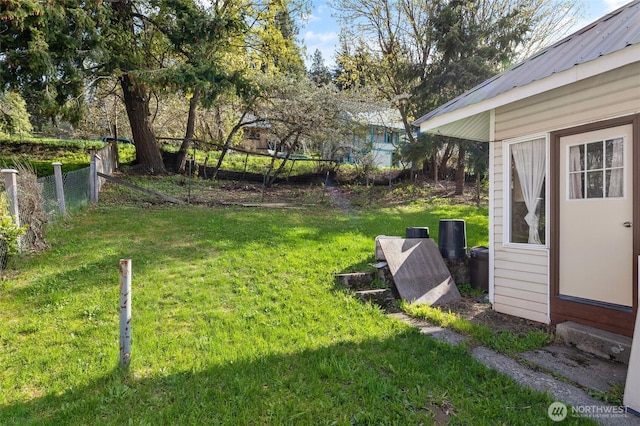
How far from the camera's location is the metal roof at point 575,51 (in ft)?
10.2

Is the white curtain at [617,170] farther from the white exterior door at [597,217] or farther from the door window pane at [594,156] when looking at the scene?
the door window pane at [594,156]

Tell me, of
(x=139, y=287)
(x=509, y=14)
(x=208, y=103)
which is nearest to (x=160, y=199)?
(x=208, y=103)

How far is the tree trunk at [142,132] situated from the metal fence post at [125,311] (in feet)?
37.0

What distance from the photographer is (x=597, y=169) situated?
3570 mm

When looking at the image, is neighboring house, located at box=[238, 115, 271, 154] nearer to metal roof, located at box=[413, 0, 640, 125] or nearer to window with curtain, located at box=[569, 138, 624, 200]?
metal roof, located at box=[413, 0, 640, 125]

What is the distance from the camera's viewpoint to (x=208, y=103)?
9656 mm

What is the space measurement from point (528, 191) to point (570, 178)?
0.50 meters

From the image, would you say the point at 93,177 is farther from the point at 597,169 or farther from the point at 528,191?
the point at 597,169

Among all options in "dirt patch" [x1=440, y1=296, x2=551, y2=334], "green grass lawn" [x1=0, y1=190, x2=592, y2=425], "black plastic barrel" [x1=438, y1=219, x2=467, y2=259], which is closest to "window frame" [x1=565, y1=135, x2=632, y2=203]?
"dirt patch" [x1=440, y1=296, x2=551, y2=334]

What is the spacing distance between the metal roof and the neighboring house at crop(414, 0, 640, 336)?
0.06 feet

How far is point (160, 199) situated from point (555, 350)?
367 inches

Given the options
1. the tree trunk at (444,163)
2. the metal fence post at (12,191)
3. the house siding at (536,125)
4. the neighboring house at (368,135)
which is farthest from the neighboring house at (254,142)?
the house siding at (536,125)

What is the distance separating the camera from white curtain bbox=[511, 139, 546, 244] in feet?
13.5

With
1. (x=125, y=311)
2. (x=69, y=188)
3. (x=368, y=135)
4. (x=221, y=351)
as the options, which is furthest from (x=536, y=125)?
(x=368, y=135)
